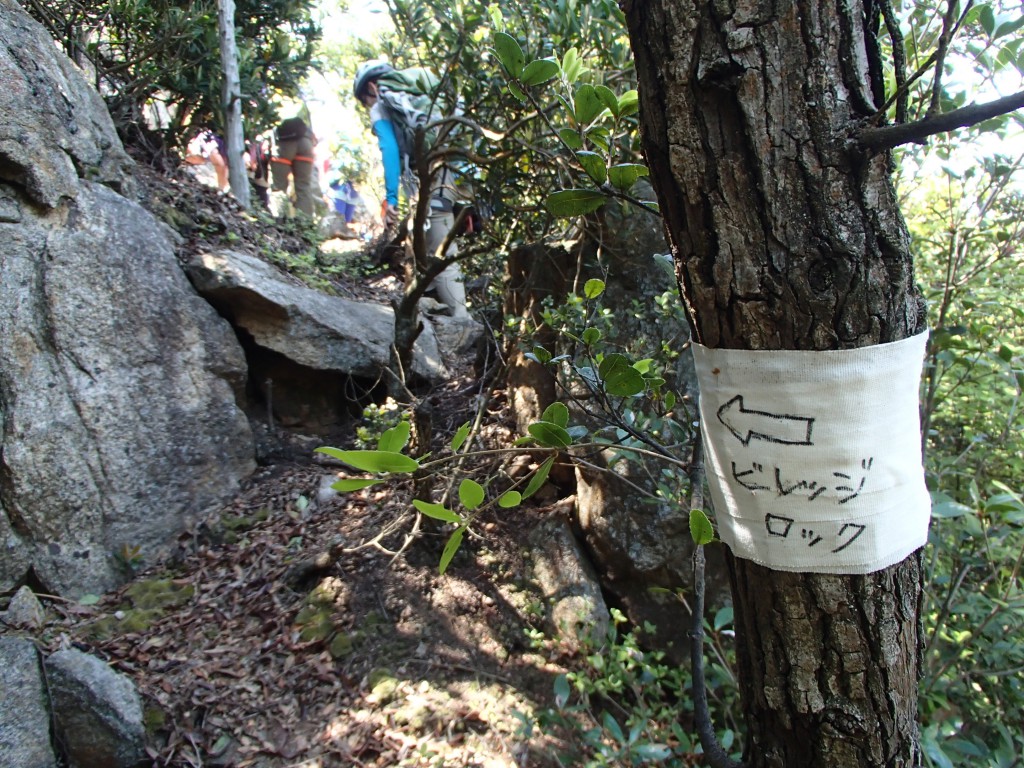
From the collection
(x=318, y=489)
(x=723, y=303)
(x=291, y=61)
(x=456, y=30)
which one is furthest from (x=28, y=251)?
(x=291, y=61)

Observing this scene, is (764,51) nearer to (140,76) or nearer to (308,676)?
(308,676)

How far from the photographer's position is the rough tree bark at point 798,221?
31.8 inches

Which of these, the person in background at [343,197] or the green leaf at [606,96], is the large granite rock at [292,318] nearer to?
the green leaf at [606,96]

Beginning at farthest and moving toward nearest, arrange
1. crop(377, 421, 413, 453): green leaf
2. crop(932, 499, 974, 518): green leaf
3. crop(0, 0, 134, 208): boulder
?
1. crop(0, 0, 134, 208): boulder
2. crop(932, 499, 974, 518): green leaf
3. crop(377, 421, 413, 453): green leaf

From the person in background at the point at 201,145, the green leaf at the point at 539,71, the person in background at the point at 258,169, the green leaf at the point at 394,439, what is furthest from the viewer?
the person in background at the point at 258,169

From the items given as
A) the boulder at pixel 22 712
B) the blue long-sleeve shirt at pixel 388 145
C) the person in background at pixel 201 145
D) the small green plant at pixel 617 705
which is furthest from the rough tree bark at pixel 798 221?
the person in background at pixel 201 145

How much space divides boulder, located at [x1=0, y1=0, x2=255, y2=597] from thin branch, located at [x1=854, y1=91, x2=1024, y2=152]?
368 cm

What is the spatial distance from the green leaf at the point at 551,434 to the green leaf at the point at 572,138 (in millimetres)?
504

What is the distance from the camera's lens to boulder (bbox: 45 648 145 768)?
2.29 m

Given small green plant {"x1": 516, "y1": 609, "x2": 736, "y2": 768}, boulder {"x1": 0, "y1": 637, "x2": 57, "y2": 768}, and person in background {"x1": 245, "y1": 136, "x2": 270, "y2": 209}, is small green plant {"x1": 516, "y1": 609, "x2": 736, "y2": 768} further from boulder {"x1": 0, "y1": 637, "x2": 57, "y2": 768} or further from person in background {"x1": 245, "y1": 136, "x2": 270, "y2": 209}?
person in background {"x1": 245, "y1": 136, "x2": 270, "y2": 209}

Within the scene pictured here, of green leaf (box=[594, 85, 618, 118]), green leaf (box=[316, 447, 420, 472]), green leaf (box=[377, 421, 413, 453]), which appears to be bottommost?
green leaf (box=[316, 447, 420, 472])

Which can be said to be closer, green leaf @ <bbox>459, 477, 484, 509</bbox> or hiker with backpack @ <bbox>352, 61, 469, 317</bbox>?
green leaf @ <bbox>459, 477, 484, 509</bbox>

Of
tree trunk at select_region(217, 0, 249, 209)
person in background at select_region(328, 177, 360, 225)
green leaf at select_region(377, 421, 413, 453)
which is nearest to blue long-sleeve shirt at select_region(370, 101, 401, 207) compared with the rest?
tree trunk at select_region(217, 0, 249, 209)

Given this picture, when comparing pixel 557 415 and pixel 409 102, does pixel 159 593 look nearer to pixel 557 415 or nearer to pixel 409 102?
pixel 557 415
